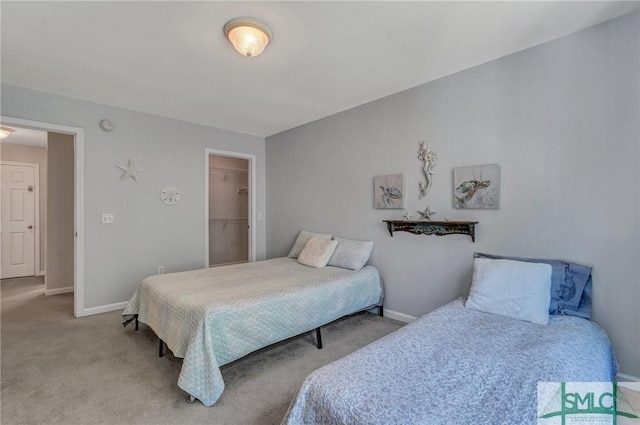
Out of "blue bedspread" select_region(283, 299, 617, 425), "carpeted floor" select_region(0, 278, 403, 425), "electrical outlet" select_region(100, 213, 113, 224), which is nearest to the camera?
"blue bedspread" select_region(283, 299, 617, 425)

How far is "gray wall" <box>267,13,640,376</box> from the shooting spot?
1.99 metres

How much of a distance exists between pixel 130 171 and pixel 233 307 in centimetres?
264

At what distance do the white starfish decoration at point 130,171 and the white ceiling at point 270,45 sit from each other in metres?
0.76

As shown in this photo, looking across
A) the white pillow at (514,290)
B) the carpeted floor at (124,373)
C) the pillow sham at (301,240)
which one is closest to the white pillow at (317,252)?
the pillow sham at (301,240)

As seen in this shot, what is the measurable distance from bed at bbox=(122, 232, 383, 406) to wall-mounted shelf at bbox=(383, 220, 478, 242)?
1.82 ft

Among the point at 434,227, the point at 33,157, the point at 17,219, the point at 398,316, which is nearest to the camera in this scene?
the point at 434,227

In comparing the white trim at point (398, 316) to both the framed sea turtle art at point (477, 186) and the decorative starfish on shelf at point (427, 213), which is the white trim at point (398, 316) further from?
the framed sea turtle art at point (477, 186)

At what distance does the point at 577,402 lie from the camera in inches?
48.4

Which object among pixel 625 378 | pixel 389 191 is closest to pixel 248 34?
pixel 389 191

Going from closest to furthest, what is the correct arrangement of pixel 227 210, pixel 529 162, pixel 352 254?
pixel 529 162 < pixel 352 254 < pixel 227 210

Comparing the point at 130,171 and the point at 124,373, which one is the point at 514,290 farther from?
the point at 130,171

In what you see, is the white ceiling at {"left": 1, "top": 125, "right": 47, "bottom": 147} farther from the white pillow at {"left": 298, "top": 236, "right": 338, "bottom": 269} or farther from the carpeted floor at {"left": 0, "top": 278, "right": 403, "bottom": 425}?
the white pillow at {"left": 298, "top": 236, "right": 338, "bottom": 269}

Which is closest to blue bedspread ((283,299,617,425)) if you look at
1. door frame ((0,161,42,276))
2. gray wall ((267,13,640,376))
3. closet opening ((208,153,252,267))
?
gray wall ((267,13,640,376))

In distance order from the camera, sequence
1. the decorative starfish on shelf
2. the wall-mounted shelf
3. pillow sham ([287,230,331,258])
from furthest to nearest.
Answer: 1. pillow sham ([287,230,331,258])
2. the decorative starfish on shelf
3. the wall-mounted shelf
